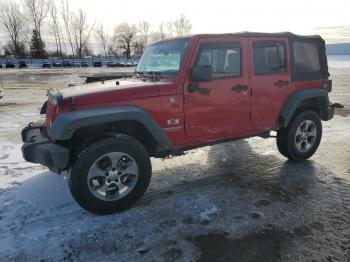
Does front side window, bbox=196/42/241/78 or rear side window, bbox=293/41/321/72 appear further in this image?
rear side window, bbox=293/41/321/72

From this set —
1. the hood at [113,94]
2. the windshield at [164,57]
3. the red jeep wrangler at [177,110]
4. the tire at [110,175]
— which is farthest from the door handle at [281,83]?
the tire at [110,175]

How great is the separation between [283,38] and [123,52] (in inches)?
3216

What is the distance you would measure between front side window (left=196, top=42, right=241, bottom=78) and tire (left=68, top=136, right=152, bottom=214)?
1452mm

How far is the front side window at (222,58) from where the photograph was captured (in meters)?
4.62

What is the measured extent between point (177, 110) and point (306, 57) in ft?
8.63

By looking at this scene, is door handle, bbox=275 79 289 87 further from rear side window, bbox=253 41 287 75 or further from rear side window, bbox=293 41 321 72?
rear side window, bbox=293 41 321 72

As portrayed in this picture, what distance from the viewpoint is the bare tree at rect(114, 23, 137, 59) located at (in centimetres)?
8406

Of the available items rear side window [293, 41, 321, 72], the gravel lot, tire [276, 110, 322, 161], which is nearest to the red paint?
rear side window [293, 41, 321, 72]

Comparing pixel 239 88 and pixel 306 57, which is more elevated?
pixel 306 57

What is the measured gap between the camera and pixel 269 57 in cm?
524

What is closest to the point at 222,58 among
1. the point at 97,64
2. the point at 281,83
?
the point at 281,83

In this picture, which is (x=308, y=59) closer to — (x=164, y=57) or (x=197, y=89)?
(x=197, y=89)

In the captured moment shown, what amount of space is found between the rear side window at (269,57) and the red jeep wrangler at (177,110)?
15mm

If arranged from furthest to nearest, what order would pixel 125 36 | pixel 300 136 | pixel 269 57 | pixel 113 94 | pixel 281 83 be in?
pixel 125 36, pixel 300 136, pixel 281 83, pixel 269 57, pixel 113 94
